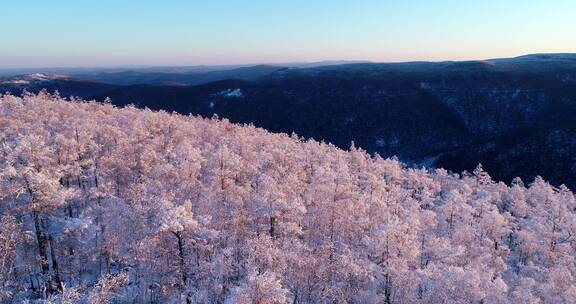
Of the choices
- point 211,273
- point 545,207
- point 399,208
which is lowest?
point 545,207

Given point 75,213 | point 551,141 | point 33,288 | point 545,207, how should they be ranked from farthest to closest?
point 551,141 → point 545,207 → point 75,213 → point 33,288

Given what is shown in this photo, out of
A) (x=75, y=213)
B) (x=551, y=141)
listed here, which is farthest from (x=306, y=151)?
(x=551, y=141)

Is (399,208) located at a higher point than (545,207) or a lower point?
higher

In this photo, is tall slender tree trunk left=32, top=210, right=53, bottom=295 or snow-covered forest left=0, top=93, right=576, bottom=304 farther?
tall slender tree trunk left=32, top=210, right=53, bottom=295

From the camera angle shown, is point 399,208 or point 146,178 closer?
point 146,178

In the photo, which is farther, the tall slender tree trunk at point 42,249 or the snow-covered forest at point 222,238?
the tall slender tree trunk at point 42,249

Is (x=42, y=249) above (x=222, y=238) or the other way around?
above

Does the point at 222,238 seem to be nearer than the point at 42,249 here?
No

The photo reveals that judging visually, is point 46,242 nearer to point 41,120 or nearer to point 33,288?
point 33,288
